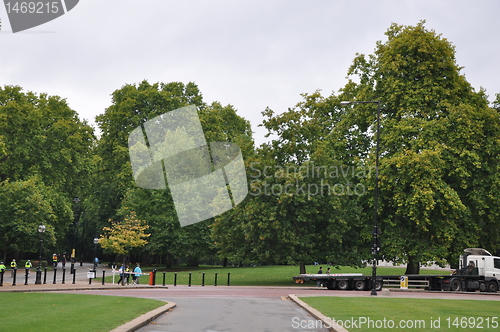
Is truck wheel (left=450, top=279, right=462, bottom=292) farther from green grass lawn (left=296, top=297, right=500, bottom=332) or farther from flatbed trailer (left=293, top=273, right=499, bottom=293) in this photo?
green grass lawn (left=296, top=297, right=500, bottom=332)

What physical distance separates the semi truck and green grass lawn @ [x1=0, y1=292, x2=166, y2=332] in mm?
16552

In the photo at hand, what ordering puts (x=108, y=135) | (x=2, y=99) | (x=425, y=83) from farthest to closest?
(x=108, y=135) < (x=2, y=99) < (x=425, y=83)

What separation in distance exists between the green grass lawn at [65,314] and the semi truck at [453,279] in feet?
54.3

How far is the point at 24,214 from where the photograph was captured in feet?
166

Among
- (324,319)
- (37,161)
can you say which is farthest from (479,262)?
(37,161)

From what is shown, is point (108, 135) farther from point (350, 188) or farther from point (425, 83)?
point (425, 83)

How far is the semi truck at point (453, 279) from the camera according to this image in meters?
33.0

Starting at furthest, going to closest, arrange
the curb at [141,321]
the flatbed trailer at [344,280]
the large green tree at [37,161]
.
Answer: the large green tree at [37,161]
the flatbed trailer at [344,280]
the curb at [141,321]

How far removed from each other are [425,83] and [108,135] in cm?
3750

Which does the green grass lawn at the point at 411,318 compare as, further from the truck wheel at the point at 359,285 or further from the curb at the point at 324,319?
the truck wheel at the point at 359,285

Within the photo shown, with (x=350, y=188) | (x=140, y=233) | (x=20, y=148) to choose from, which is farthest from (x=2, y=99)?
(x=350, y=188)

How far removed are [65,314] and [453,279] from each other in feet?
92.6

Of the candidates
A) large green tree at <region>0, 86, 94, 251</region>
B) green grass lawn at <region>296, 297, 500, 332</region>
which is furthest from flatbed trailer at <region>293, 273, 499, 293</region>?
large green tree at <region>0, 86, 94, 251</region>

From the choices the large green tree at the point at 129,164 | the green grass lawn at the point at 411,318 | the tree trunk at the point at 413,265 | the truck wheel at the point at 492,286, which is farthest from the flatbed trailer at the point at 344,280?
the large green tree at the point at 129,164
